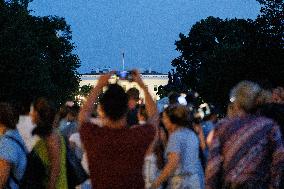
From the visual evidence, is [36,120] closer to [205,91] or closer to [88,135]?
[88,135]

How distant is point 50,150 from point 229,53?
66662 millimetres

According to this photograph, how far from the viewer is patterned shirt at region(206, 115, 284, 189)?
5758 millimetres

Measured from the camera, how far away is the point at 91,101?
18.5ft

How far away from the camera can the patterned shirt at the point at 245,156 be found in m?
5.76

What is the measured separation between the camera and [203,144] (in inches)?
486

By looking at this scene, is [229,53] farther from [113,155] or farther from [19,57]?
[113,155]

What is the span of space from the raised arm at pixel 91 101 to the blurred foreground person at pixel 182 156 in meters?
2.00

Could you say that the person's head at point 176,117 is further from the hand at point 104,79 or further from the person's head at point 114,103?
the person's head at point 114,103

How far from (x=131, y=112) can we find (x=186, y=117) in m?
2.37

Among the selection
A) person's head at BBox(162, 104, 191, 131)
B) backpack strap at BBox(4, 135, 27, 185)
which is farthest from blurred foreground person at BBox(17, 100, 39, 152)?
backpack strap at BBox(4, 135, 27, 185)

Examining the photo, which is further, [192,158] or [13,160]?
[192,158]

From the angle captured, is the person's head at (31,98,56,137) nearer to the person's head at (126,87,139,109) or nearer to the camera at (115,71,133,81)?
the camera at (115,71,133,81)

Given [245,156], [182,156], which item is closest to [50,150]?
[245,156]

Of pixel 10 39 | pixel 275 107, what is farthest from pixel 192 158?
pixel 10 39
